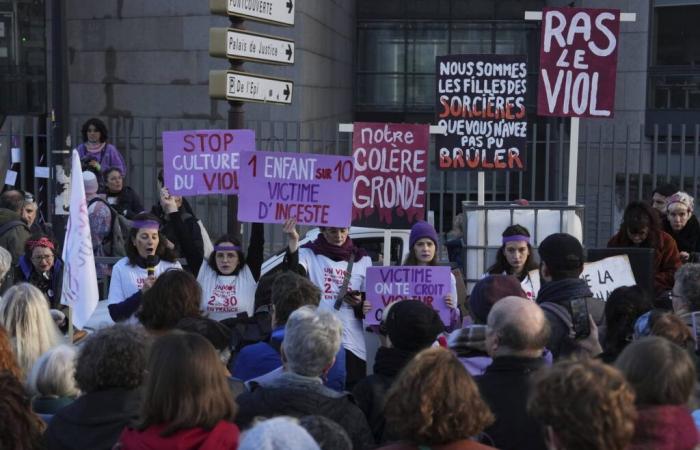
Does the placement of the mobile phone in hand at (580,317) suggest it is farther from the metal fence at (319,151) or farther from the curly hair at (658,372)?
the metal fence at (319,151)

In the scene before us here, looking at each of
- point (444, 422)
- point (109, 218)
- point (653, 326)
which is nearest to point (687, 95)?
point (109, 218)

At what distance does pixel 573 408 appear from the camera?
10.8 ft

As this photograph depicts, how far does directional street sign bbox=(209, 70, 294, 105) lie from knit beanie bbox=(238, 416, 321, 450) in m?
5.53

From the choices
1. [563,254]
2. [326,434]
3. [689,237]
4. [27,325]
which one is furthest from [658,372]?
[689,237]

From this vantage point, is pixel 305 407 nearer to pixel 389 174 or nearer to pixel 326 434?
pixel 326 434

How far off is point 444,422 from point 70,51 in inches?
498

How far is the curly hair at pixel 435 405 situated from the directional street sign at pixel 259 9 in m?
5.16

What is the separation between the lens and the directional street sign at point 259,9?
8367mm

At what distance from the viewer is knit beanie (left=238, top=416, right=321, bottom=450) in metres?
3.16

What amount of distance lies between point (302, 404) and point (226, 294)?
306cm

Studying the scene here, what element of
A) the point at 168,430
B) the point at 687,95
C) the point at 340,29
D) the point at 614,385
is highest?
the point at 340,29

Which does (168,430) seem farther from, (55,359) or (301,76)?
(301,76)

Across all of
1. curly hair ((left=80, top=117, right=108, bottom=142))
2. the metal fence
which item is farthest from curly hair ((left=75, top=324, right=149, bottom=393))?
curly hair ((left=80, top=117, right=108, bottom=142))

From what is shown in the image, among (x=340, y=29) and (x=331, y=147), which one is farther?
(x=340, y=29)
